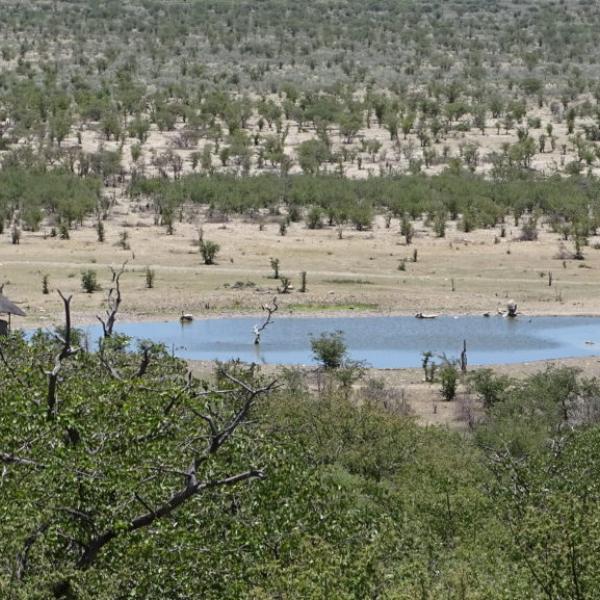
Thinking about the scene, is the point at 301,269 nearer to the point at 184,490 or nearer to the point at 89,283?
the point at 89,283

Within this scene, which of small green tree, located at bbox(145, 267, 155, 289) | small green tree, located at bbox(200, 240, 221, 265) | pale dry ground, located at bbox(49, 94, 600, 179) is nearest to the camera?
small green tree, located at bbox(145, 267, 155, 289)

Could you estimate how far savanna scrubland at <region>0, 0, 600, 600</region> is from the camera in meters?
16.2

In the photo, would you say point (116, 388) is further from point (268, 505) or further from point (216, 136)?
point (216, 136)

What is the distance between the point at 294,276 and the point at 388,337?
7681mm

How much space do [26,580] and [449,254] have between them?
4254cm

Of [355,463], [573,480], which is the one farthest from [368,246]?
[573,480]

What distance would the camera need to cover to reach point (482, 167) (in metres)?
73.9

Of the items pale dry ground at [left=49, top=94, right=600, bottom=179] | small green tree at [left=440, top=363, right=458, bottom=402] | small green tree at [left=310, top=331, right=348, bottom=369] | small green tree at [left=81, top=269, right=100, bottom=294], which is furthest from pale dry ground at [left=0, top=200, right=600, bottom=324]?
small green tree at [left=440, top=363, right=458, bottom=402]

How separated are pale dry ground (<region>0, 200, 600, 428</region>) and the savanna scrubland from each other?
16cm

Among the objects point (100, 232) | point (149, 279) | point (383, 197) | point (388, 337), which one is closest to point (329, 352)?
point (388, 337)

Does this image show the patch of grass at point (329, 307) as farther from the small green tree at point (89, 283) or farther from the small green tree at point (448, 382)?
the small green tree at point (448, 382)

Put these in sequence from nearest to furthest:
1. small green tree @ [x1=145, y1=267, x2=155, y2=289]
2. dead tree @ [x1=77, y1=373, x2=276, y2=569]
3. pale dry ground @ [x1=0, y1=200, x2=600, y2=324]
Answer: dead tree @ [x1=77, y1=373, x2=276, y2=569] → pale dry ground @ [x1=0, y1=200, x2=600, y2=324] → small green tree @ [x1=145, y1=267, x2=155, y2=289]

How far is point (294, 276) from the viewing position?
52594mm

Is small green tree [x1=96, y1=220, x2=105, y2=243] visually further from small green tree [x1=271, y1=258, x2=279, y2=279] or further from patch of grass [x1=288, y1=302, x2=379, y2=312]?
patch of grass [x1=288, y1=302, x2=379, y2=312]
